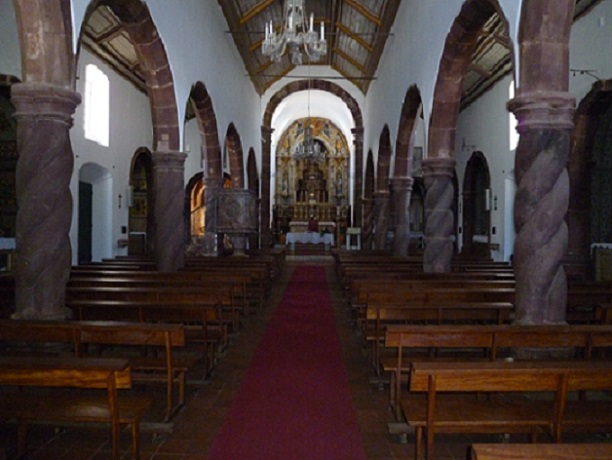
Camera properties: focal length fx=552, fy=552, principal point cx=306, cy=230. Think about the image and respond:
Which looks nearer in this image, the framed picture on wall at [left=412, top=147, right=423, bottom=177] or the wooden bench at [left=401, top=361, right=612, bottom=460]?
the wooden bench at [left=401, top=361, right=612, bottom=460]

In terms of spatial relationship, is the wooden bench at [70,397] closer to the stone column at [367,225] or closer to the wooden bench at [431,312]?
the wooden bench at [431,312]

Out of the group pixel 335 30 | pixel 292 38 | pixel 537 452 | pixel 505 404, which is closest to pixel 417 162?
pixel 335 30

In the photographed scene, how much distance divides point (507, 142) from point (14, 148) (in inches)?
545

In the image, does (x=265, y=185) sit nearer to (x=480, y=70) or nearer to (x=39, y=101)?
(x=480, y=70)

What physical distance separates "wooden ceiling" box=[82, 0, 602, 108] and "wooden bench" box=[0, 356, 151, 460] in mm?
12060

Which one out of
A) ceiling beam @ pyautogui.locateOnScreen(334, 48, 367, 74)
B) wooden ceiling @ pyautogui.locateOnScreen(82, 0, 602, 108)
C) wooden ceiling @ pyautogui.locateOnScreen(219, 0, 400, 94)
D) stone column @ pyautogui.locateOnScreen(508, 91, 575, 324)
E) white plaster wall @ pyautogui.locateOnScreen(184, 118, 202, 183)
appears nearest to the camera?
stone column @ pyautogui.locateOnScreen(508, 91, 575, 324)

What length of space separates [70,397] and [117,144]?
15.1 m

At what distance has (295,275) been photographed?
17.8 metres

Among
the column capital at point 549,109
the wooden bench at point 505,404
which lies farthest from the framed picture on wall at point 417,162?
the wooden bench at point 505,404

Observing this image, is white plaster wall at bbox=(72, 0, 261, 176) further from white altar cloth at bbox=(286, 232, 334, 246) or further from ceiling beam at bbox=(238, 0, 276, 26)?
white altar cloth at bbox=(286, 232, 334, 246)

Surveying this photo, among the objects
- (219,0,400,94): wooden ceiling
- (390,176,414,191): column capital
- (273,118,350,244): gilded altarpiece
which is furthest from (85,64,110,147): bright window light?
(273,118,350,244): gilded altarpiece

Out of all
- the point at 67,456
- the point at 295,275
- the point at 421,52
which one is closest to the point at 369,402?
the point at 67,456

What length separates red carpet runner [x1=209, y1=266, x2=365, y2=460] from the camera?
4164 mm

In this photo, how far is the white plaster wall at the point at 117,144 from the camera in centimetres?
1530
